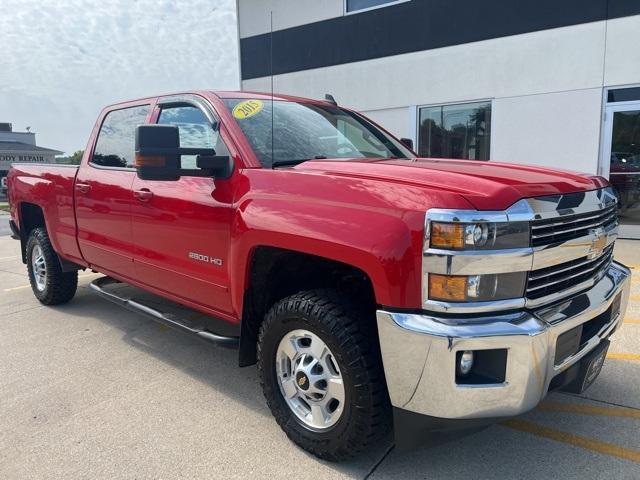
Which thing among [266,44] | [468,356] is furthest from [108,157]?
[266,44]

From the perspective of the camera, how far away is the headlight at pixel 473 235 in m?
2.00

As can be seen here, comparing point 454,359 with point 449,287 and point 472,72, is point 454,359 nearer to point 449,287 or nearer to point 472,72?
point 449,287

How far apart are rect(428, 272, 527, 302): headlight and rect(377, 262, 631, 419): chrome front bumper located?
85 mm

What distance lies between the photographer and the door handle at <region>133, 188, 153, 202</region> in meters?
3.48

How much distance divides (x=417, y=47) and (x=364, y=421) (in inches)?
372

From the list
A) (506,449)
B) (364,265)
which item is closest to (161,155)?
(364,265)

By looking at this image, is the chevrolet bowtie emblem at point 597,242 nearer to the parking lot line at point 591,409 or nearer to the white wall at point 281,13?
the parking lot line at point 591,409

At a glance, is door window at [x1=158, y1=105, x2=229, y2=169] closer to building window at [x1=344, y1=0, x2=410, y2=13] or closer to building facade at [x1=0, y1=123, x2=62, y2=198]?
building window at [x1=344, y1=0, x2=410, y2=13]

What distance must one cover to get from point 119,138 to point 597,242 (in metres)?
3.68

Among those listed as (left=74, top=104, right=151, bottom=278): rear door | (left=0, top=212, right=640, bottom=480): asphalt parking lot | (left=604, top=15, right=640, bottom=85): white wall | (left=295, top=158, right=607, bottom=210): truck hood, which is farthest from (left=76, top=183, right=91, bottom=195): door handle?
(left=604, top=15, right=640, bottom=85): white wall

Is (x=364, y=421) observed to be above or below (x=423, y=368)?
below

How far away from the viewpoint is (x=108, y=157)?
14.2 ft

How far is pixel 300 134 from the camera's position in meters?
3.28

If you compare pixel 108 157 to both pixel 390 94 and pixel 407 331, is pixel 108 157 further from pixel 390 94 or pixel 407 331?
pixel 390 94
